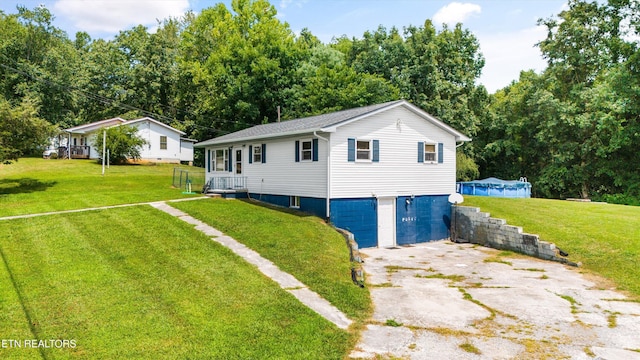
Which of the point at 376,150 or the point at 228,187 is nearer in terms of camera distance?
the point at 376,150

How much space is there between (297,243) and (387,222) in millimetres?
6162

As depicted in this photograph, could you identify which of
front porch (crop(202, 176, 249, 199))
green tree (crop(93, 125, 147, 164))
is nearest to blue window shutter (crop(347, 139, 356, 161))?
front porch (crop(202, 176, 249, 199))

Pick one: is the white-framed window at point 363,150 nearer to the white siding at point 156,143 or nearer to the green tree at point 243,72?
the green tree at point 243,72

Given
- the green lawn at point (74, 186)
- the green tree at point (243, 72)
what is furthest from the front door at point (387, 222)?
the green tree at point (243, 72)

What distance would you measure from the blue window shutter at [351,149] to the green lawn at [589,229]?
7.65 meters

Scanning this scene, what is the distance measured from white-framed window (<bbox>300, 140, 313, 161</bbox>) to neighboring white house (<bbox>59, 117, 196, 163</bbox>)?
26513 mm

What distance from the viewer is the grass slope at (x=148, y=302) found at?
6.79 m

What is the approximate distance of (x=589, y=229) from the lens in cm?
1688

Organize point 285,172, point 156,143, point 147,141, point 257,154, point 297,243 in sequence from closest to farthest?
point 297,243
point 285,172
point 257,154
point 147,141
point 156,143

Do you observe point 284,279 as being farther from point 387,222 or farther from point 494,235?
point 494,235

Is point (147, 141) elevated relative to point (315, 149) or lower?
elevated

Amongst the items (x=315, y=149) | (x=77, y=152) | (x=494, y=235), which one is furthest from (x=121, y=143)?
→ (x=494, y=235)

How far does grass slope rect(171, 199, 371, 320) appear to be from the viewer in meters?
9.95

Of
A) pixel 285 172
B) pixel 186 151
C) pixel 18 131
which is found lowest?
pixel 285 172
